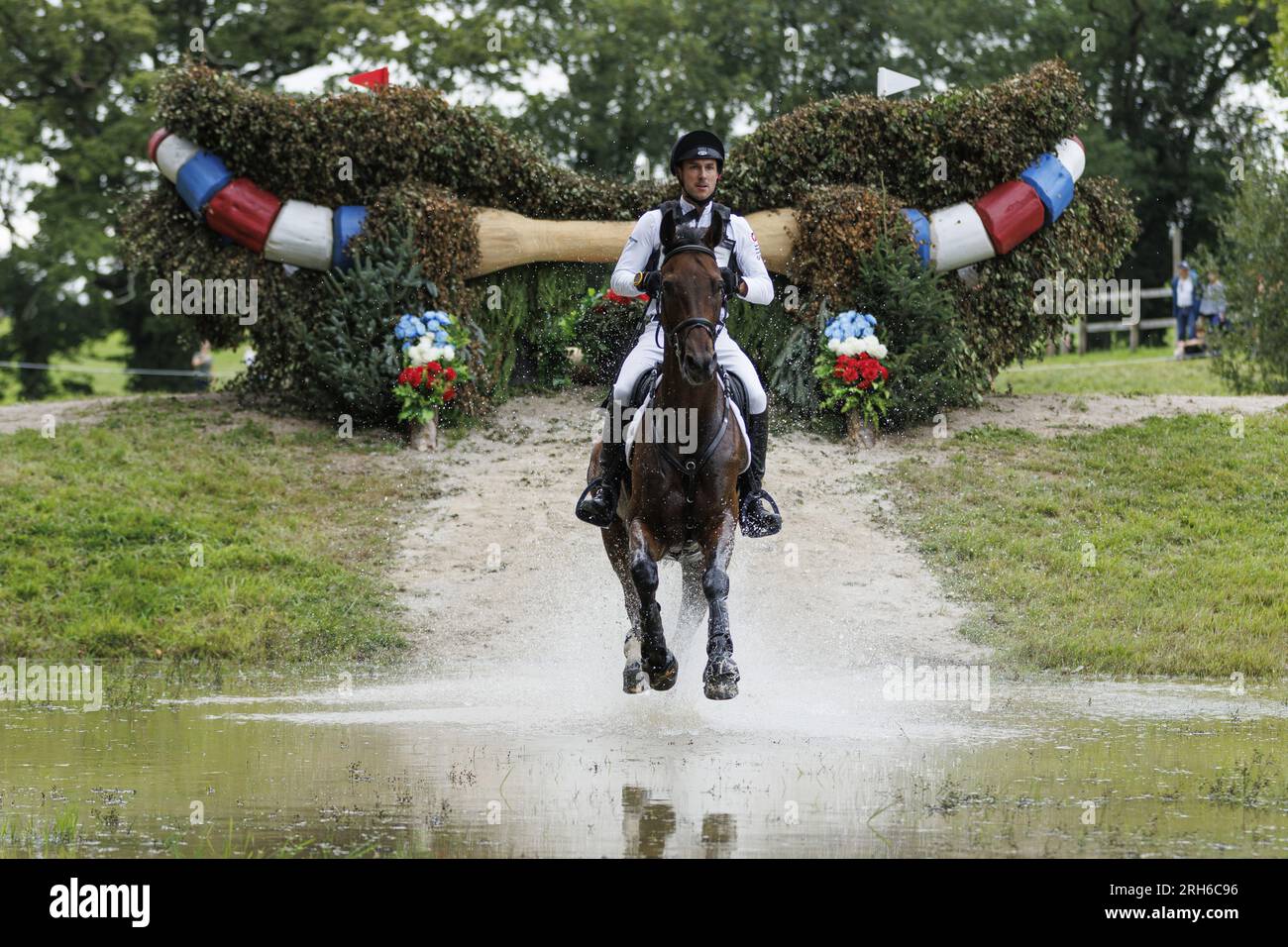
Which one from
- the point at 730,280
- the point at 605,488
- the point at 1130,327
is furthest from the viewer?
the point at 1130,327

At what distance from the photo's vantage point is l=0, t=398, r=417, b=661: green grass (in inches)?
543

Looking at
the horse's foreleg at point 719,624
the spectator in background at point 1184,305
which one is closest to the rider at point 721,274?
the horse's foreleg at point 719,624

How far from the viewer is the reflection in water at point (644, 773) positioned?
6.75 metres

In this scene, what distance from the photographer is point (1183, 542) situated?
16078 millimetres

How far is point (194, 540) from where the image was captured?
1587cm

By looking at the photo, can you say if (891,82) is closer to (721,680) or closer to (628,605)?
(628,605)

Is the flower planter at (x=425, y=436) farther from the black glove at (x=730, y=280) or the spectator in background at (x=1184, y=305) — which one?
the spectator in background at (x=1184, y=305)

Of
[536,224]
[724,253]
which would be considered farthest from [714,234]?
[536,224]

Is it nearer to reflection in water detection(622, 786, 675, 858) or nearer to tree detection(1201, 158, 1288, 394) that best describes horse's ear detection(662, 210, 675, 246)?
reflection in water detection(622, 786, 675, 858)

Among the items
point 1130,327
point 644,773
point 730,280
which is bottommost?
point 644,773

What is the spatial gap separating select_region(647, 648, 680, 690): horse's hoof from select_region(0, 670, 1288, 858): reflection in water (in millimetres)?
286

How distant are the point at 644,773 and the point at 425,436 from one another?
1121cm

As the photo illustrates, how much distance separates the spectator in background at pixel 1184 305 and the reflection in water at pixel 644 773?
23771mm

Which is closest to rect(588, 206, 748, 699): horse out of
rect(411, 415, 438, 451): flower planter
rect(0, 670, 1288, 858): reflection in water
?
rect(0, 670, 1288, 858): reflection in water
